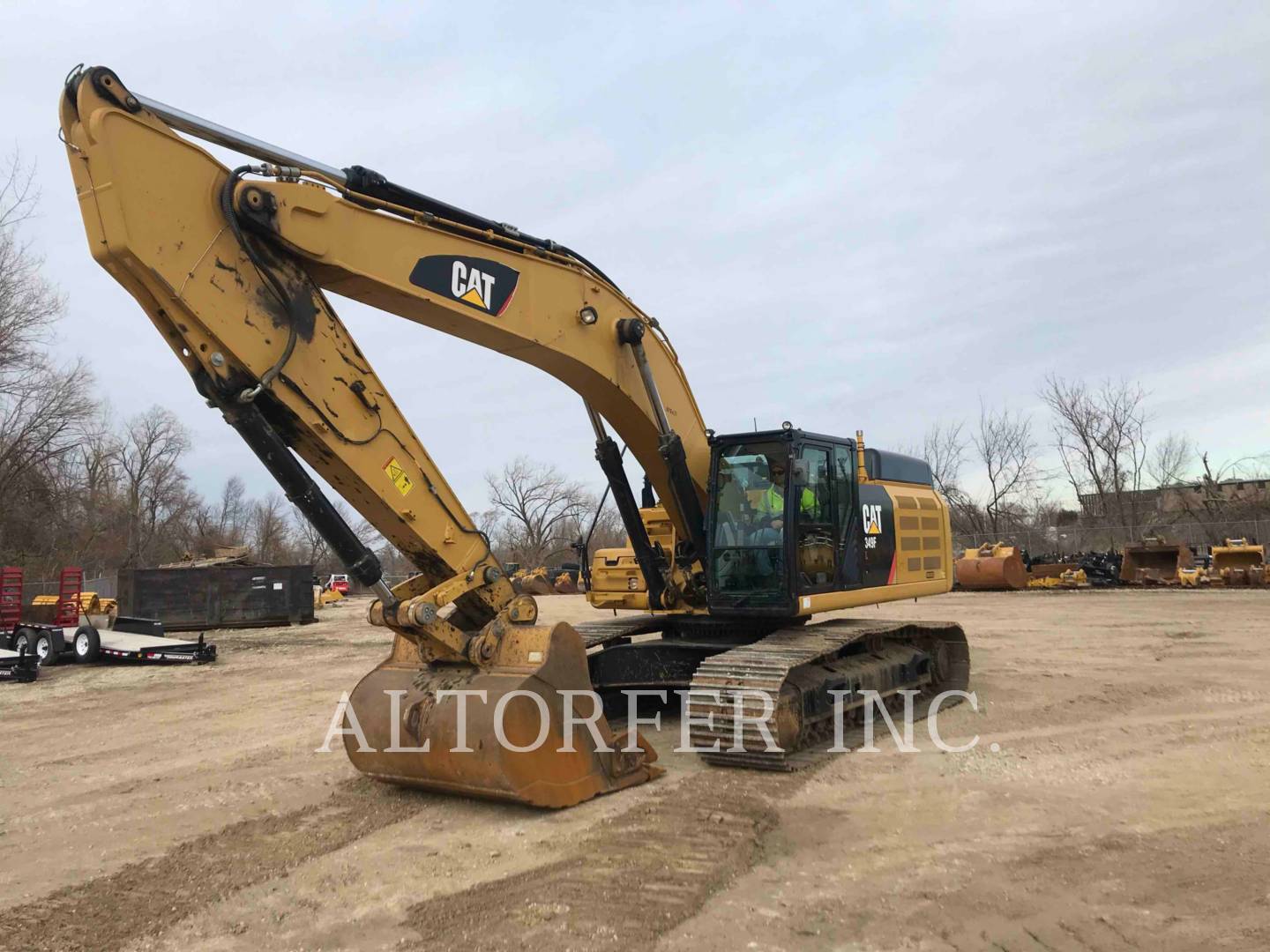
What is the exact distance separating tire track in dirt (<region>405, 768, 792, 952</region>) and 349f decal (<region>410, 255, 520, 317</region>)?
3.31m

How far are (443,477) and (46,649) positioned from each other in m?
13.1

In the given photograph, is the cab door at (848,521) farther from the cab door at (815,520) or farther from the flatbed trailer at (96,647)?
the flatbed trailer at (96,647)

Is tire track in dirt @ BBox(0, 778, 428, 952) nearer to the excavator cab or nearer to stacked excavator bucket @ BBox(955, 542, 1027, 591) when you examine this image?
the excavator cab

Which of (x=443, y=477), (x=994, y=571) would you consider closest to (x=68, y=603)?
(x=443, y=477)

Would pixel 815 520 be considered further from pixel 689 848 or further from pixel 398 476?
pixel 398 476

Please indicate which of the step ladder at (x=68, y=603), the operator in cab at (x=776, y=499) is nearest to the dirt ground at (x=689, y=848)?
the operator in cab at (x=776, y=499)

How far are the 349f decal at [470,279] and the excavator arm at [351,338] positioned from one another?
0.01m

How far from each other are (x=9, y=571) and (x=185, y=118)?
1509 centimetres

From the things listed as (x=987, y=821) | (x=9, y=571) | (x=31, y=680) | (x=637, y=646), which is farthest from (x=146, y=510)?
(x=987, y=821)

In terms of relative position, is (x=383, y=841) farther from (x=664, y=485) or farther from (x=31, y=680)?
(x=31, y=680)

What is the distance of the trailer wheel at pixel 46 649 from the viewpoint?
1528 centimetres

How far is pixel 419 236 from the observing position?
5.66 meters

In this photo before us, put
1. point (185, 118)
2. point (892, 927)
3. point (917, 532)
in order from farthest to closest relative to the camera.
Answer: point (917, 532) → point (185, 118) → point (892, 927)

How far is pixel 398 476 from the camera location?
18.1ft
